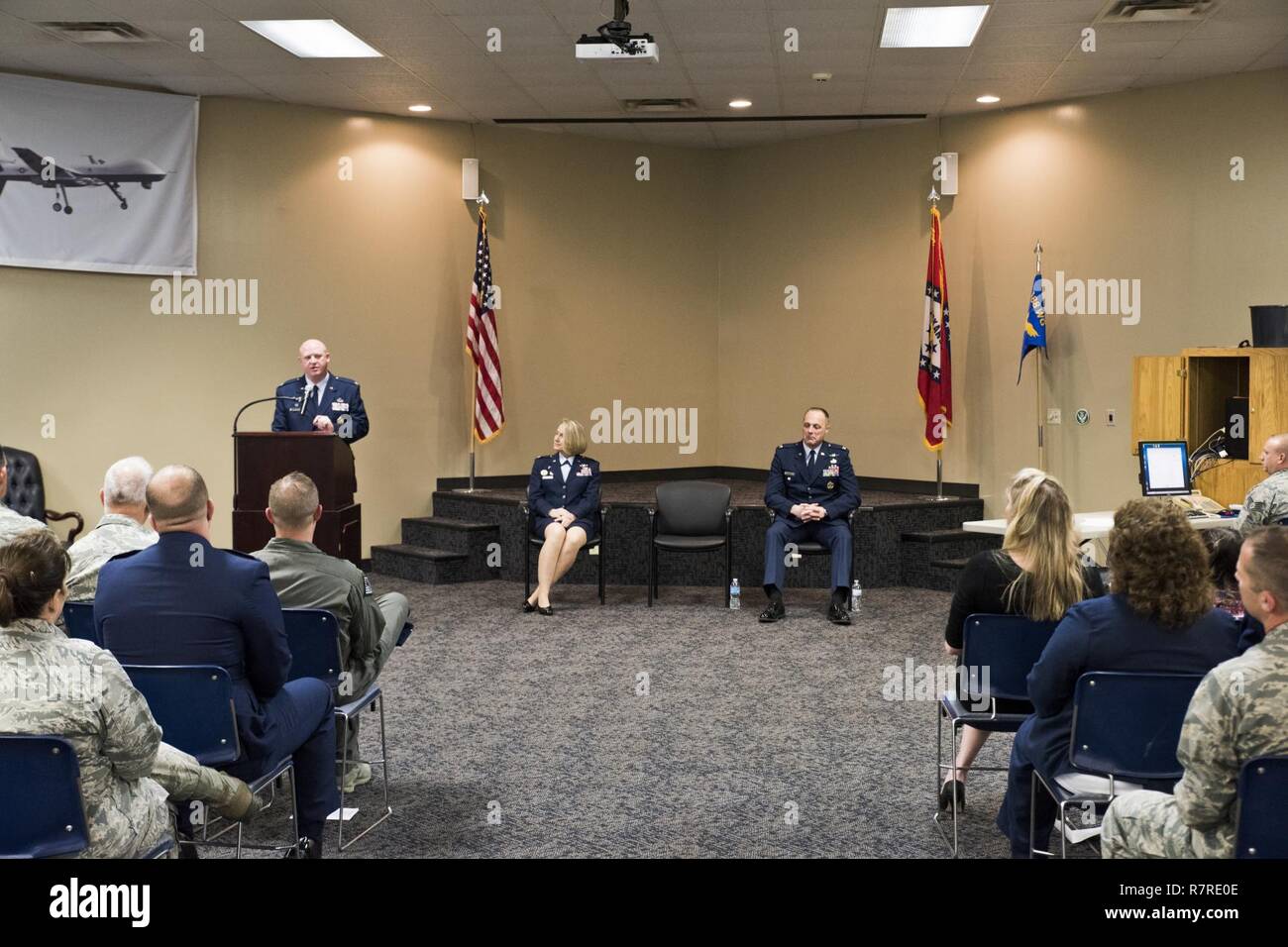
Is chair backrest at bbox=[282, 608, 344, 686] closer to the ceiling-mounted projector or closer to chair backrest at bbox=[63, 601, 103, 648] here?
chair backrest at bbox=[63, 601, 103, 648]

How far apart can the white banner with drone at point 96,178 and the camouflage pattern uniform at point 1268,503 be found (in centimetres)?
737

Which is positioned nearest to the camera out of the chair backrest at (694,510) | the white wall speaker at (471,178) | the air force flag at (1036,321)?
the chair backrest at (694,510)

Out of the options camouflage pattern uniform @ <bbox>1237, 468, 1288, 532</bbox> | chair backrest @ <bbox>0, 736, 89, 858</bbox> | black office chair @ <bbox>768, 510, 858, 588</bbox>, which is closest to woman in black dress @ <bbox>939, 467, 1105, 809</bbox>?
camouflage pattern uniform @ <bbox>1237, 468, 1288, 532</bbox>

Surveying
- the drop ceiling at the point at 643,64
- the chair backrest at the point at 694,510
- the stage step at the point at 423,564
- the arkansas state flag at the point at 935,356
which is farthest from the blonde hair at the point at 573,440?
the arkansas state flag at the point at 935,356

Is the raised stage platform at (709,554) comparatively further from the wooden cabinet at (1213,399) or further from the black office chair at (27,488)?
the black office chair at (27,488)

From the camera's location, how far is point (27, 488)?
8.51 meters

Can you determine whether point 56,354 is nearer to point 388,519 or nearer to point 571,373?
point 388,519

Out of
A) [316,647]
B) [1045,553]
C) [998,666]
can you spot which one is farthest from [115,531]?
[1045,553]

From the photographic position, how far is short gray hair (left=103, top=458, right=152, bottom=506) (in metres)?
4.23

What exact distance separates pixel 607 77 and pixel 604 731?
5.20m

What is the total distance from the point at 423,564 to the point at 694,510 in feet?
7.32

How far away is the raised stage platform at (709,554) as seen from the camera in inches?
359

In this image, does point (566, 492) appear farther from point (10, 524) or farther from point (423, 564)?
point (10, 524)

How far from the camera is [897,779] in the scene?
15.4ft
